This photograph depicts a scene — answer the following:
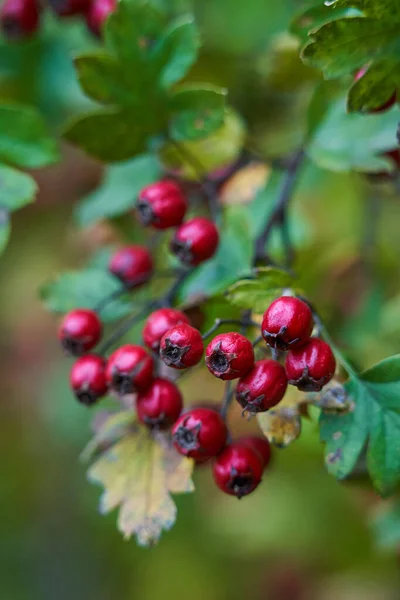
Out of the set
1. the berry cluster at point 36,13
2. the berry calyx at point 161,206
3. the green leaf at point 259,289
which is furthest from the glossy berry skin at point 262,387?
the berry cluster at point 36,13

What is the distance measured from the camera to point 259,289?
117 centimetres

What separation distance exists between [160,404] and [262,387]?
0.23 metres

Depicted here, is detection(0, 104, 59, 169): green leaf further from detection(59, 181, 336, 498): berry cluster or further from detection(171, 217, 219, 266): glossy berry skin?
detection(171, 217, 219, 266): glossy berry skin

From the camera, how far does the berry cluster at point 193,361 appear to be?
1.04m

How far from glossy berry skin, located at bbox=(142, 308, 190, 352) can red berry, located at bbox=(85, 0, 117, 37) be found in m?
0.89

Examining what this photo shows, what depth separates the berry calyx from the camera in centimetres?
137

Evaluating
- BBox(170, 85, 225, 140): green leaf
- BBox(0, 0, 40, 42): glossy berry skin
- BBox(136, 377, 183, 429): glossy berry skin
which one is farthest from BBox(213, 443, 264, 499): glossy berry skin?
BBox(0, 0, 40, 42): glossy berry skin

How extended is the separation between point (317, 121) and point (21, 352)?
287 centimetres

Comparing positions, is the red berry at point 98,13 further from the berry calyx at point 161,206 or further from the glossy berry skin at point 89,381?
the glossy berry skin at point 89,381

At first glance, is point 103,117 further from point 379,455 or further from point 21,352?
point 21,352

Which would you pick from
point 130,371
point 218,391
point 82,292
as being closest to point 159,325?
point 130,371

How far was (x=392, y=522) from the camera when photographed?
5.74ft

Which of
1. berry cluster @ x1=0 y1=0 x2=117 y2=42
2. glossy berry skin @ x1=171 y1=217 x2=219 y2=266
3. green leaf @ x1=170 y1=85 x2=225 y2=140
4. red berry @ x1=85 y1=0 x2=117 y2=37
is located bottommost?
glossy berry skin @ x1=171 y1=217 x2=219 y2=266

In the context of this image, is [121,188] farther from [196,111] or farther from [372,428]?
[372,428]
